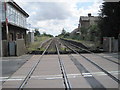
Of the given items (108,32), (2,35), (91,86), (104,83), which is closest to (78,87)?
(91,86)

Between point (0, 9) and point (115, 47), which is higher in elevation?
point (0, 9)

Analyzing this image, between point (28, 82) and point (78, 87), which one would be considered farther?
point (28, 82)

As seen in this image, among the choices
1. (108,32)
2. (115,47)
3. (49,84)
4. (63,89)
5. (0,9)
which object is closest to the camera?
A: (63,89)

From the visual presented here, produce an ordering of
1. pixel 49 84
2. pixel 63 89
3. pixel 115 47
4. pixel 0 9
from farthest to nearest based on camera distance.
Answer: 1. pixel 0 9
2. pixel 115 47
3. pixel 49 84
4. pixel 63 89

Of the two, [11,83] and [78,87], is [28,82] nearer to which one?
[11,83]

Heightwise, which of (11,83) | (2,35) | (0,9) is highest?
(0,9)

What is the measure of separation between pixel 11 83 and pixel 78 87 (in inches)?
105

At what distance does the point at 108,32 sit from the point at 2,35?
47.7 feet

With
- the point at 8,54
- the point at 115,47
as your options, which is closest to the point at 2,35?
the point at 8,54

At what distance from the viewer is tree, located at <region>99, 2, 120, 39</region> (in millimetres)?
30453

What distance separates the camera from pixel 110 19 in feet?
103

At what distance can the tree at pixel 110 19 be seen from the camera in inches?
1199

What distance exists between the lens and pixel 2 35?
25.3m

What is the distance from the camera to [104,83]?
8281 millimetres
